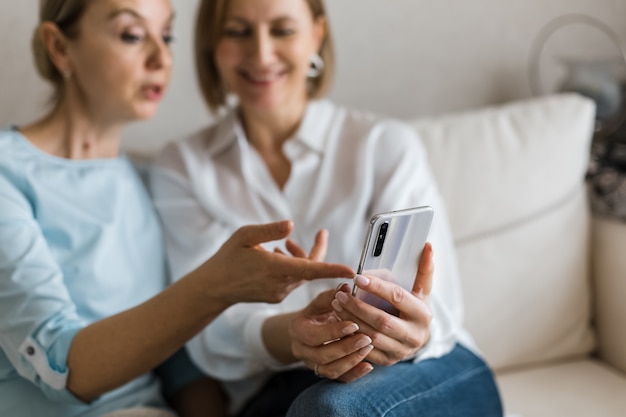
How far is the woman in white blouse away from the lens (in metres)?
1.38

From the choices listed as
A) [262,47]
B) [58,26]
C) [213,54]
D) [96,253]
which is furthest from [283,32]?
[96,253]

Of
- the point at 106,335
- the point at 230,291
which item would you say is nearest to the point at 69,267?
the point at 106,335

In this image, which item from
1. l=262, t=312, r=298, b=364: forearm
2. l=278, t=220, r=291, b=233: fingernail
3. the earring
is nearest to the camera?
l=278, t=220, r=291, b=233: fingernail

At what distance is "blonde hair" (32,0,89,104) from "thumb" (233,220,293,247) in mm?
535

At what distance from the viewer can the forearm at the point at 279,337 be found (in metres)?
1.32

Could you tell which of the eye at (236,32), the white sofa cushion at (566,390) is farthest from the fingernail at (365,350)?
the eye at (236,32)

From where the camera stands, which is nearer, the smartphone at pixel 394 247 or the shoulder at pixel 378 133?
the smartphone at pixel 394 247

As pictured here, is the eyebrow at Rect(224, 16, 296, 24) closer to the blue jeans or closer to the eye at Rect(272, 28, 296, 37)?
the eye at Rect(272, 28, 296, 37)

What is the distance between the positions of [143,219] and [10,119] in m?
0.48

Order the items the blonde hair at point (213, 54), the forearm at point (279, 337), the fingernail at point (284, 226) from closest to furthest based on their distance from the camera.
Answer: the fingernail at point (284, 226) < the forearm at point (279, 337) < the blonde hair at point (213, 54)

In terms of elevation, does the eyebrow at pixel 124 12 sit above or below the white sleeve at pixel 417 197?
above

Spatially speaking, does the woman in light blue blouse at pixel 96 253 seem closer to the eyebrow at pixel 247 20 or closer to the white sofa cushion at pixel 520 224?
the eyebrow at pixel 247 20

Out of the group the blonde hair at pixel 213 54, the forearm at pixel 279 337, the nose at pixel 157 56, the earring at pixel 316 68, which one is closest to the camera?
the forearm at pixel 279 337

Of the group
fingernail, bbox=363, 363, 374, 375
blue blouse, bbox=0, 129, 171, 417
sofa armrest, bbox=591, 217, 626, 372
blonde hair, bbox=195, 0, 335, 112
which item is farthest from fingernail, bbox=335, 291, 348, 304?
sofa armrest, bbox=591, 217, 626, 372
